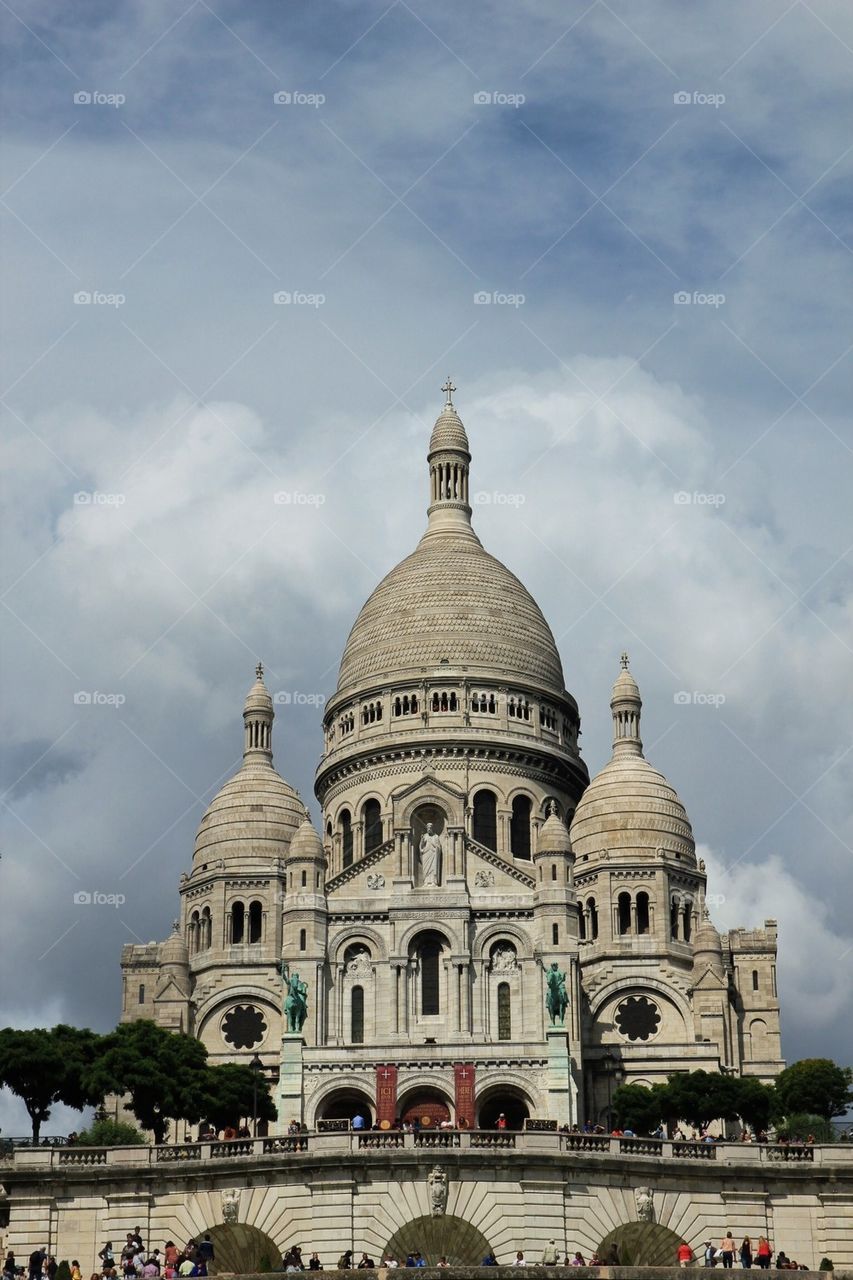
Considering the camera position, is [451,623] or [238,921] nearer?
[238,921]

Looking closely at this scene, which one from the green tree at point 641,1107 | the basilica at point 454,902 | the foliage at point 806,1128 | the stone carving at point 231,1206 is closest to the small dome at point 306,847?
the basilica at point 454,902

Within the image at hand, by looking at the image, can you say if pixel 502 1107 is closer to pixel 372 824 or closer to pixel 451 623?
pixel 372 824

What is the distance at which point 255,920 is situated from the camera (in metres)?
109

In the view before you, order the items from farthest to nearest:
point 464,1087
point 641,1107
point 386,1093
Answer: point 464,1087, point 386,1093, point 641,1107

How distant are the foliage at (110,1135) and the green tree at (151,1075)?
0.75 meters

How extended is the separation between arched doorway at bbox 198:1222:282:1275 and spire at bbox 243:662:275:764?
60.4 m

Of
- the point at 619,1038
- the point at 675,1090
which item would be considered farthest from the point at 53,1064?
the point at 619,1038

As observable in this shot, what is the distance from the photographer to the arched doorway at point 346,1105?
92.4m

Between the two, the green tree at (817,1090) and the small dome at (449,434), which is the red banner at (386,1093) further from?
the small dome at (449,434)

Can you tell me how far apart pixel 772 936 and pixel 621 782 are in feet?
30.2

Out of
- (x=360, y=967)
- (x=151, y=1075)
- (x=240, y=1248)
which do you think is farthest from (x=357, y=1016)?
(x=240, y=1248)

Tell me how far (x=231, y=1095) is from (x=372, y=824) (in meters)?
27.8

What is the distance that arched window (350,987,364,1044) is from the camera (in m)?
97.0

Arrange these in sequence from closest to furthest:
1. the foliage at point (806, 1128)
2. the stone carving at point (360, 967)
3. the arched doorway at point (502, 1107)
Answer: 1. the foliage at point (806, 1128)
2. the arched doorway at point (502, 1107)
3. the stone carving at point (360, 967)
